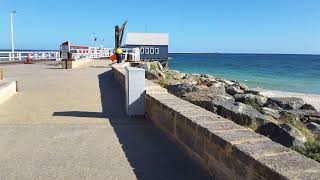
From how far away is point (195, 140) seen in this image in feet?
18.1

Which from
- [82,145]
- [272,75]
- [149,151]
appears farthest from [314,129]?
[272,75]

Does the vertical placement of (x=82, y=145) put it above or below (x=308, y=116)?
Result: above

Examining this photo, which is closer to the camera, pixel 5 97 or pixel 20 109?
pixel 20 109

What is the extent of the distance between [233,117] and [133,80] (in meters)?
2.90

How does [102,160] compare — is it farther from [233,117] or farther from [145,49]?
Answer: [145,49]

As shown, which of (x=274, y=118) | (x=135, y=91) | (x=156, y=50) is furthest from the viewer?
(x=156, y=50)

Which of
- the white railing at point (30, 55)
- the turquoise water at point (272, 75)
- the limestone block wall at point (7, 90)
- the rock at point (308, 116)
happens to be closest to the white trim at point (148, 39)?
the turquoise water at point (272, 75)

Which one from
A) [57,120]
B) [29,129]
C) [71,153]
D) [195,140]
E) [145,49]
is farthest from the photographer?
[145,49]

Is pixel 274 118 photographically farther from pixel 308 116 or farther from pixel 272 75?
pixel 272 75

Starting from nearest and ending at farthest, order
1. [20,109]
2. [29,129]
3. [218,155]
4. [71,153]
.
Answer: [218,155]
[71,153]
[29,129]
[20,109]

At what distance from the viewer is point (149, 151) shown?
6.17 meters

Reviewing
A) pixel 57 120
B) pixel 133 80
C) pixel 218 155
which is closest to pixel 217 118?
pixel 218 155

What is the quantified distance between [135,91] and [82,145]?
2470mm

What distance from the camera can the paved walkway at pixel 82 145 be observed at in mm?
5164
